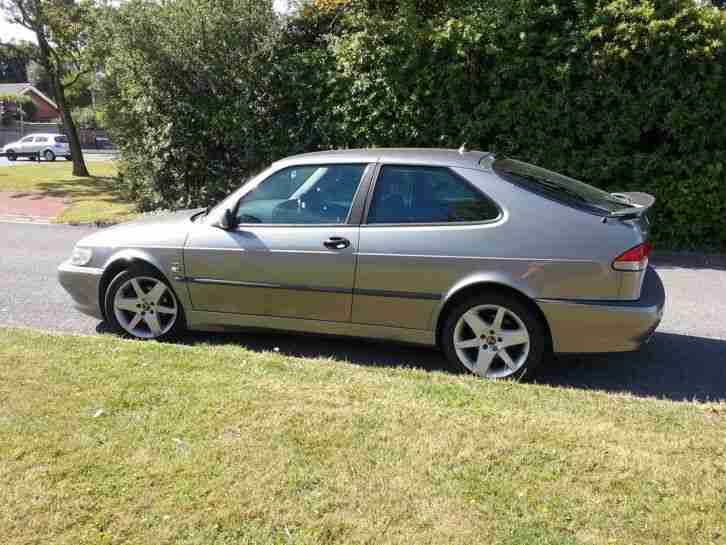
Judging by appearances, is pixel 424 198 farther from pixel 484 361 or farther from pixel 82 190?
pixel 82 190

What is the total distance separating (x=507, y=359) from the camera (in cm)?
457

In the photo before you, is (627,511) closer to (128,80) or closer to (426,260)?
(426,260)

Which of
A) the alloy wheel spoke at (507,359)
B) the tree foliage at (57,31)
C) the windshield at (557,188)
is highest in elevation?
the tree foliage at (57,31)

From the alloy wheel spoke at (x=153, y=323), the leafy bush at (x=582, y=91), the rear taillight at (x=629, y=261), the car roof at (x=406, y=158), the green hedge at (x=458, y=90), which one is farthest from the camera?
the green hedge at (x=458, y=90)

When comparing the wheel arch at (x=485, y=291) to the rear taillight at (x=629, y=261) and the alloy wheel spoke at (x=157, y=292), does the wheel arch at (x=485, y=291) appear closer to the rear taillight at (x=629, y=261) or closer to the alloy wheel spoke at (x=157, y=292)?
the rear taillight at (x=629, y=261)

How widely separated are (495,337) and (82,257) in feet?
11.5

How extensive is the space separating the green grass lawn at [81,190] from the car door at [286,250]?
9.16m

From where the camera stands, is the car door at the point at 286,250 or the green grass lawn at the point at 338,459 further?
the car door at the point at 286,250

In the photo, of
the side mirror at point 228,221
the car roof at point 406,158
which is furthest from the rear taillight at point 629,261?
the side mirror at point 228,221

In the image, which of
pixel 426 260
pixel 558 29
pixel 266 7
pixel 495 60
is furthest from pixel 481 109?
pixel 426 260

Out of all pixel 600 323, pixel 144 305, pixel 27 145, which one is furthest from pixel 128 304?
pixel 27 145

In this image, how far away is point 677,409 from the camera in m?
4.00

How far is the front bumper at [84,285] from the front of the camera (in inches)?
219

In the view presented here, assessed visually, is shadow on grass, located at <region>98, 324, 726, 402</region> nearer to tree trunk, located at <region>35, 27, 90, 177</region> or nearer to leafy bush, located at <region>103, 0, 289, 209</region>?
leafy bush, located at <region>103, 0, 289, 209</region>
